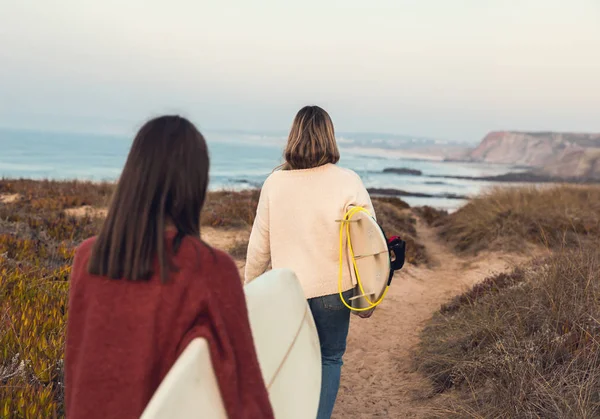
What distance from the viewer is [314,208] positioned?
9.82 feet

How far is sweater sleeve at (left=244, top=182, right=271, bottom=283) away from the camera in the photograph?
3.08m

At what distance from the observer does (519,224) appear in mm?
10789

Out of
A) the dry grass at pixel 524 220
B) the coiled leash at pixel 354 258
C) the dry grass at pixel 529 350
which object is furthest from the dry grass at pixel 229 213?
the coiled leash at pixel 354 258

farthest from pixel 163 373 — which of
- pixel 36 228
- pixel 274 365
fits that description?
pixel 36 228

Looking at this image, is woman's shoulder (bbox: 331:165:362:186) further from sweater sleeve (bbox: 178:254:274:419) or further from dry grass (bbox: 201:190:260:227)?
dry grass (bbox: 201:190:260:227)

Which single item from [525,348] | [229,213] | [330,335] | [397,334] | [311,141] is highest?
[311,141]

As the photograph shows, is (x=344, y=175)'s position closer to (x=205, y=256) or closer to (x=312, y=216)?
(x=312, y=216)

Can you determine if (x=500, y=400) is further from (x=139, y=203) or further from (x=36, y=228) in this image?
(x=36, y=228)

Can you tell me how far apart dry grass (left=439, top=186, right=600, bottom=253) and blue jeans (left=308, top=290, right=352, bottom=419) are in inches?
274

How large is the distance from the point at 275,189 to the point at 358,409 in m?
2.43

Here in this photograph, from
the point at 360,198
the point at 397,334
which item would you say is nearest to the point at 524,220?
the point at 397,334

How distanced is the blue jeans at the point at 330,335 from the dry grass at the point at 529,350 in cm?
100

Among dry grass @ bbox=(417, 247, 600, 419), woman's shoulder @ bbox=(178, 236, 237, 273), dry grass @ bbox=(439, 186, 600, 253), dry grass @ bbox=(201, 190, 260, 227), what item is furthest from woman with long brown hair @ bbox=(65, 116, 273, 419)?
dry grass @ bbox=(201, 190, 260, 227)

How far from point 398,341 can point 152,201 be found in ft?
16.6
